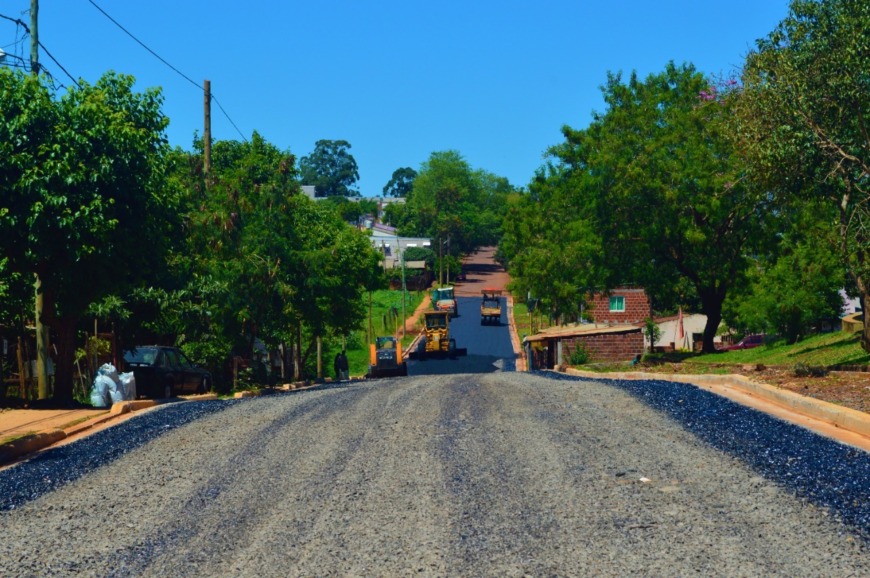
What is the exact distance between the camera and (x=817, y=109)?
21.0 meters

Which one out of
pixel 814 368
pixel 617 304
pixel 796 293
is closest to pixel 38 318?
pixel 814 368

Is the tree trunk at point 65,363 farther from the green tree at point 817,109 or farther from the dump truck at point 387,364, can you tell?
the dump truck at point 387,364

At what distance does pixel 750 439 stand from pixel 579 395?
6.85 metres

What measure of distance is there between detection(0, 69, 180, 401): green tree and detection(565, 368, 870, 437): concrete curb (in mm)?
12840

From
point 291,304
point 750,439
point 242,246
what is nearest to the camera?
point 750,439

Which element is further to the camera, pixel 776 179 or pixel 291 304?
pixel 291 304

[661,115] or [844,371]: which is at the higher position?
[661,115]

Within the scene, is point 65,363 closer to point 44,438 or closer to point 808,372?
point 44,438

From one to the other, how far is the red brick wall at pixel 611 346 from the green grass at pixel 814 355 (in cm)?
1447

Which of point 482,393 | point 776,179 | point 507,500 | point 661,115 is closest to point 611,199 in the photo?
point 661,115

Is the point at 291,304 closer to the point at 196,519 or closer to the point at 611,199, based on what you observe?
the point at 611,199

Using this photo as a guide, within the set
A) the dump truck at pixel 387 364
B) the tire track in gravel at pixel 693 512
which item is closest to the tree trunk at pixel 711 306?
the dump truck at pixel 387 364

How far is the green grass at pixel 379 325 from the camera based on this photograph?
228 feet

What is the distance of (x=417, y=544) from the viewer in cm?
820
